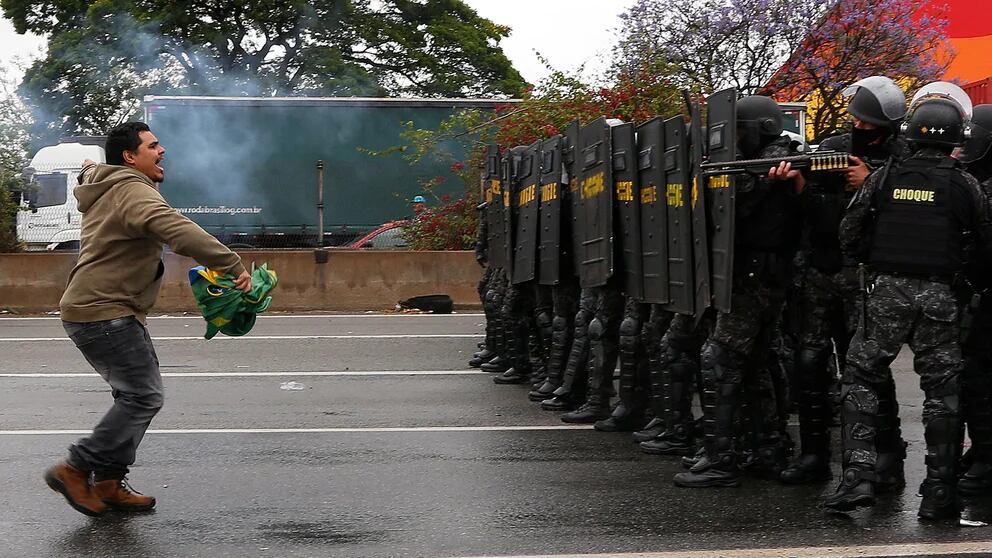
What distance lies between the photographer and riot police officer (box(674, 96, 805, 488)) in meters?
5.92

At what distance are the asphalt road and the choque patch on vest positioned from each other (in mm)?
1385

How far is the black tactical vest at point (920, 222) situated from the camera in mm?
5250

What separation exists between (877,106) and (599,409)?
2.99m

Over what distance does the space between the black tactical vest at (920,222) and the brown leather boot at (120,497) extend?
11.4 ft

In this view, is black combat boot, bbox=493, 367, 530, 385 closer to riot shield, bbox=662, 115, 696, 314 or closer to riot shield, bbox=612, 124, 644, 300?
riot shield, bbox=612, 124, 644, 300

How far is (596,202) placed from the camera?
305 inches

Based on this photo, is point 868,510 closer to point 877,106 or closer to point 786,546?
point 786,546

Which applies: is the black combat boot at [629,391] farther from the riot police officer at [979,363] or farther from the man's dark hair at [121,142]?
the man's dark hair at [121,142]

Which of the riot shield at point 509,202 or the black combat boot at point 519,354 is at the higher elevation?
the riot shield at point 509,202

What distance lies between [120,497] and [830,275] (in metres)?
3.60

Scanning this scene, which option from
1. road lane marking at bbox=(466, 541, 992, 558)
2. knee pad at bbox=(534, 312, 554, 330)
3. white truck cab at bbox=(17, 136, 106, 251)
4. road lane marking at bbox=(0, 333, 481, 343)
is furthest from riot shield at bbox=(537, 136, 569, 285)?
white truck cab at bbox=(17, 136, 106, 251)

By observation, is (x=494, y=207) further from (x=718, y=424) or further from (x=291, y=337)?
(x=718, y=424)

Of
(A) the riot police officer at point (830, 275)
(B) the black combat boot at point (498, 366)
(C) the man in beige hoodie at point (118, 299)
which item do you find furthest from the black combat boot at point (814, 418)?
(B) the black combat boot at point (498, 366)

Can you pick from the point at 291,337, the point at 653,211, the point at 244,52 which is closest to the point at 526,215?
the point at 653,211
